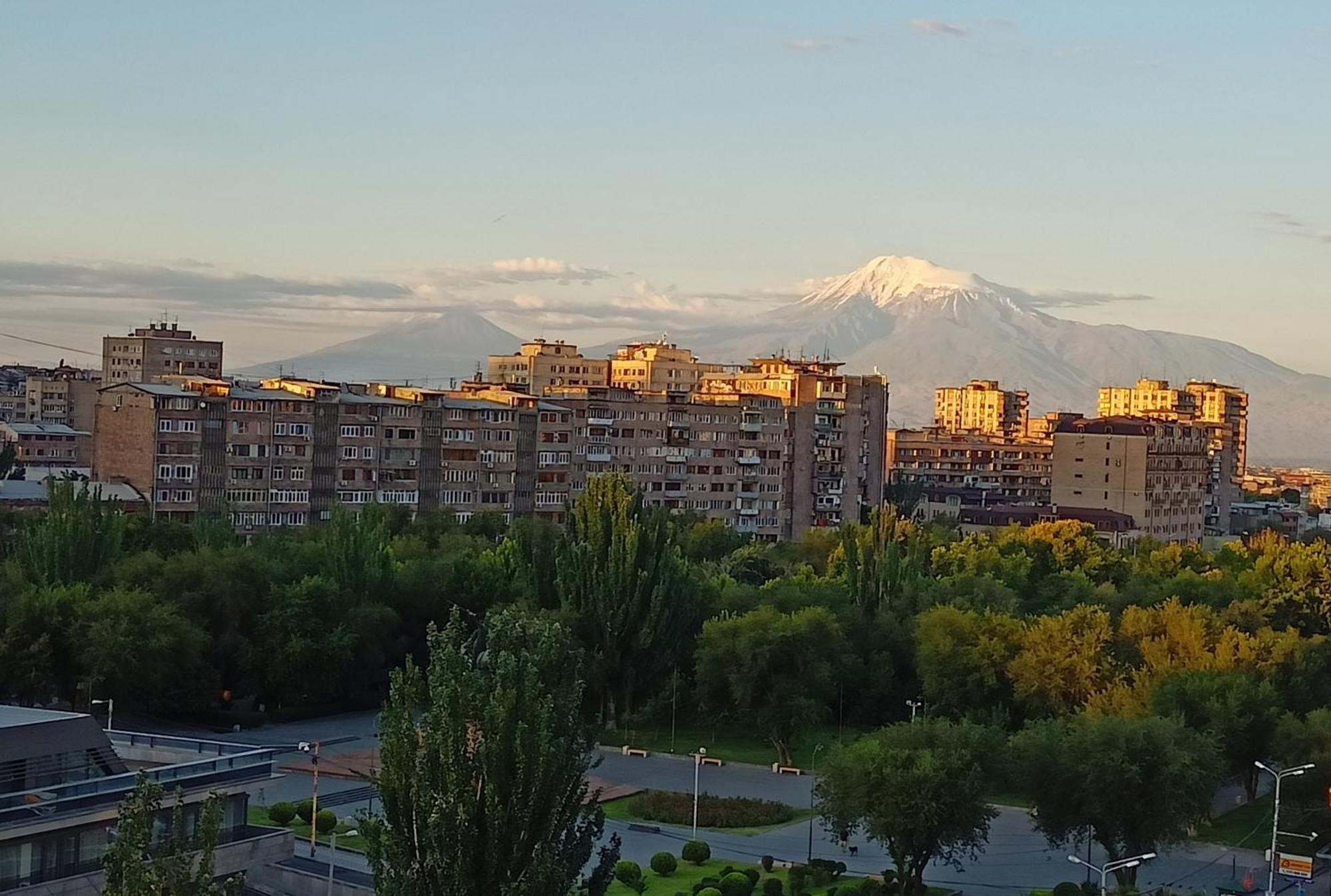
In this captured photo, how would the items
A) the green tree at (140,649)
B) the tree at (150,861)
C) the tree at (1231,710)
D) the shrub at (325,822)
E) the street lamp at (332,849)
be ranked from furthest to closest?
the green tree at (140,649) → the tree at (1231,710) → the shrub at (325,822) → the street lamp at (332,849) → the tree at (150,861)

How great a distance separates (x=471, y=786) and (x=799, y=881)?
42.5ft

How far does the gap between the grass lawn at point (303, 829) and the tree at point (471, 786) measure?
13.3m

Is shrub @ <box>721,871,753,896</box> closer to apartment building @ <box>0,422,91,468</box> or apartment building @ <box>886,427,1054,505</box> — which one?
apartment building @ <box>0,422,91,468</box>

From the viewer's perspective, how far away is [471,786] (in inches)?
765

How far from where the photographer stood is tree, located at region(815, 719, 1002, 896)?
99.7 feet

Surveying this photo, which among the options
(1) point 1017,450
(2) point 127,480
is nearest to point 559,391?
(2) point 127,480

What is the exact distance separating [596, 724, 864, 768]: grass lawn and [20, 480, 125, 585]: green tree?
1406cm

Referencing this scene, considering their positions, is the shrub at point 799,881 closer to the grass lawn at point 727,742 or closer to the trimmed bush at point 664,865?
the trimmed bush at point 664,865

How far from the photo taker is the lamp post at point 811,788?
3418 cm

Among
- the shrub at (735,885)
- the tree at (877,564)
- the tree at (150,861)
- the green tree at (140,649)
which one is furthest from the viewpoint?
the tree at (877,564)

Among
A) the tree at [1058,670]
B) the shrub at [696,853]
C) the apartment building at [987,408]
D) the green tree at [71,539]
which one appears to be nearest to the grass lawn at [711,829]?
the shrub at [696,853]

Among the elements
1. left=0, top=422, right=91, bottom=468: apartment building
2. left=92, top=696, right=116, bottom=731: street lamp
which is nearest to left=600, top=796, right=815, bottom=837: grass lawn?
left=92, top=696, right=116, bottom=731: street lamp

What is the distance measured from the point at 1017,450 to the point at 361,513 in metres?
83.6

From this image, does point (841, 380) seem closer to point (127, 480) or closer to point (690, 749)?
point (127, 480)
